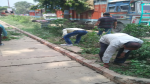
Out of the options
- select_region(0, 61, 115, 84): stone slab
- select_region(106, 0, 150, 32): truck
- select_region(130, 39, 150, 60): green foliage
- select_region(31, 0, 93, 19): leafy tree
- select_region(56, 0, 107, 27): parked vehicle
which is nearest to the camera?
select_region(0, 61, 115, 84): stone slab

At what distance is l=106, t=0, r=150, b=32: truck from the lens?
8734 millimetres

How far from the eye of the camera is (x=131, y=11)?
920 cm

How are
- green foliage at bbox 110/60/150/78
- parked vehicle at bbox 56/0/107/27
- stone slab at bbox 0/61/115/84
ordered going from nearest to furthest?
stone slab at bbox 0/61/115/84
green foliage at bbox 110/60/150/78
parked vehicle at bbox 56/0/107/27

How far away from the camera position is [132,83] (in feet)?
8.79

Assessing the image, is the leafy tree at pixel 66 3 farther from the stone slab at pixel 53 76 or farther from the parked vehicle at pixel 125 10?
the stone slab at pixel 53 76

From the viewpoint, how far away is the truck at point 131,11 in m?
8.73

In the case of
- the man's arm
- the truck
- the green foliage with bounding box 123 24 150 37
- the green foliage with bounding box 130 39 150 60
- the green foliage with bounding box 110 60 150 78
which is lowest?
the green foliage with bounding box 110 60 150 78

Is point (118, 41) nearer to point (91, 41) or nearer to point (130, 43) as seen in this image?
point (130, 43)

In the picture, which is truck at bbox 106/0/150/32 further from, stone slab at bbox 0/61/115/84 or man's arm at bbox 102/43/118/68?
stone slab at bbox 0/61/115/84

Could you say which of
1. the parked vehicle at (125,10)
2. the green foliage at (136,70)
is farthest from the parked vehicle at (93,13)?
the green foliage at (136,70)

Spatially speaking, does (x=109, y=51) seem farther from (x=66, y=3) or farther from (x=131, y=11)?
(x=66, y=3)

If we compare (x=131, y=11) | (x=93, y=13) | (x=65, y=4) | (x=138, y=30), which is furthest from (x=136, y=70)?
(x=65, y=4)

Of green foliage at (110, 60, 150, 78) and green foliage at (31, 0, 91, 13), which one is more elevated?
green foliage at (31, 0, 91, 13)

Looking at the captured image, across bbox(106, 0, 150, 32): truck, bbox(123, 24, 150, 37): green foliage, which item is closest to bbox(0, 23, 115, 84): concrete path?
bbox(123, 24, 150, 37): green foliage
